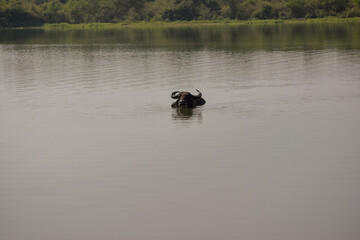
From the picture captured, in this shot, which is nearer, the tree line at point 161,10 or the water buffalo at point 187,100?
the water buffalo at point 187,100

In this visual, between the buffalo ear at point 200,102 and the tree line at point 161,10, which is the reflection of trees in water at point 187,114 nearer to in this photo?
the buffalo ear at point 200,102

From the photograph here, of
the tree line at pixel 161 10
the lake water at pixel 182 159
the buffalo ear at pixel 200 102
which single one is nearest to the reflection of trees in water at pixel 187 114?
A: the lake water at pixel 182 159

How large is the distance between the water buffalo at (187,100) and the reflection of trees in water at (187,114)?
149 millimetres

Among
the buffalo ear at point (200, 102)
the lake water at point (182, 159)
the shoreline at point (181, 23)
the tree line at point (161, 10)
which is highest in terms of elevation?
the tree line at point (161, 10)

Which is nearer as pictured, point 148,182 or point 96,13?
point 148,182

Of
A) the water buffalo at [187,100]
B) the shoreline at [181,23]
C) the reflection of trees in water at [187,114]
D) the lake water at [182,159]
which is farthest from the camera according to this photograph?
the shoreline at [181,23]

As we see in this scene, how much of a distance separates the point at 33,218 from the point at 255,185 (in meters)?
3.18

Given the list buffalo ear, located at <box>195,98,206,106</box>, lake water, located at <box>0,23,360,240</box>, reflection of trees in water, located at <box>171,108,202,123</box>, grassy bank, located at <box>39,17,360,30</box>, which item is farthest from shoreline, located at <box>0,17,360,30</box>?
reflection of trees in water, located at <box>171,108,202,123</box>

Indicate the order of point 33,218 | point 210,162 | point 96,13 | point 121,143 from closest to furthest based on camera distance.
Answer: point 33,218, point 210,162, point 121,143, point 96,13

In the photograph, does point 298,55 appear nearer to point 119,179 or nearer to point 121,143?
point 121,143

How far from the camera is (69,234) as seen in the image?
7828 mm

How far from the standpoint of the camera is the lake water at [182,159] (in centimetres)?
809

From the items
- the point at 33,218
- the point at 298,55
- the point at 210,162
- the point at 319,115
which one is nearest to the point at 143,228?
the point at 33,218

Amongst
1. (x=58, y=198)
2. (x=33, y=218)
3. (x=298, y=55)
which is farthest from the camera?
(x=298, y=55)
